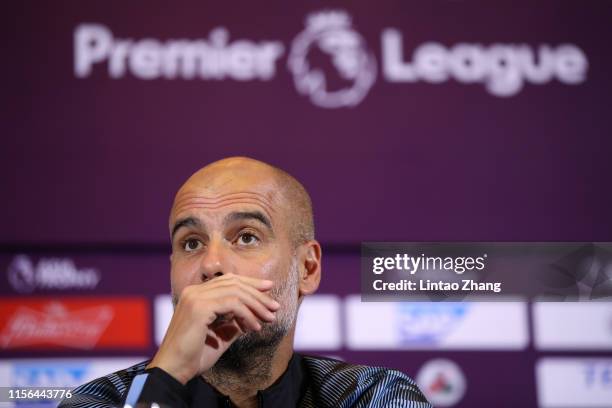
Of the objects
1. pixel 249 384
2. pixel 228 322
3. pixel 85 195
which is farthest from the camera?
pixel 85 195

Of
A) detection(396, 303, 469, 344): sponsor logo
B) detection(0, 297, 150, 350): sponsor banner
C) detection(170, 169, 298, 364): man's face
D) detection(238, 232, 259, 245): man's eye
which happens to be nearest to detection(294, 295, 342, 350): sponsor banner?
detection(396, 303, 469, 344): sponsor logo

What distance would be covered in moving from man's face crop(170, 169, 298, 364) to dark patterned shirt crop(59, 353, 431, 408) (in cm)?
14

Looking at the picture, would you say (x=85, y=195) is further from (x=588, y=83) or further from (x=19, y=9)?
(x=588, y=83)

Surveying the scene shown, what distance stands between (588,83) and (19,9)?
2149mm

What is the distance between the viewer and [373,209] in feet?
10.2

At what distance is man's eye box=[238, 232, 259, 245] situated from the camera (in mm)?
1914

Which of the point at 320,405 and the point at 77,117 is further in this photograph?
the point at 77,117

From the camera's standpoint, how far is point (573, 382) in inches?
121

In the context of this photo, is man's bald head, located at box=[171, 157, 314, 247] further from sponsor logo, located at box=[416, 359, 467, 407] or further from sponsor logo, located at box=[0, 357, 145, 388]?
sponsor logo, located at box=[0, 357, 145, 388]

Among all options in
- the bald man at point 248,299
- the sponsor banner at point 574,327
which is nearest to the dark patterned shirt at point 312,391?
the bald man at point 248,299

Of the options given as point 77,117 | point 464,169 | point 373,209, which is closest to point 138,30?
point 77,117

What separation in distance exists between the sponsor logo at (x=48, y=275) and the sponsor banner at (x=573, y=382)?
1.64 meters

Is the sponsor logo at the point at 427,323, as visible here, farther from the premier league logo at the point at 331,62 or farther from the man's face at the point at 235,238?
the man's face at the point at 235,238

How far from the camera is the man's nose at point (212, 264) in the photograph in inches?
71.5
